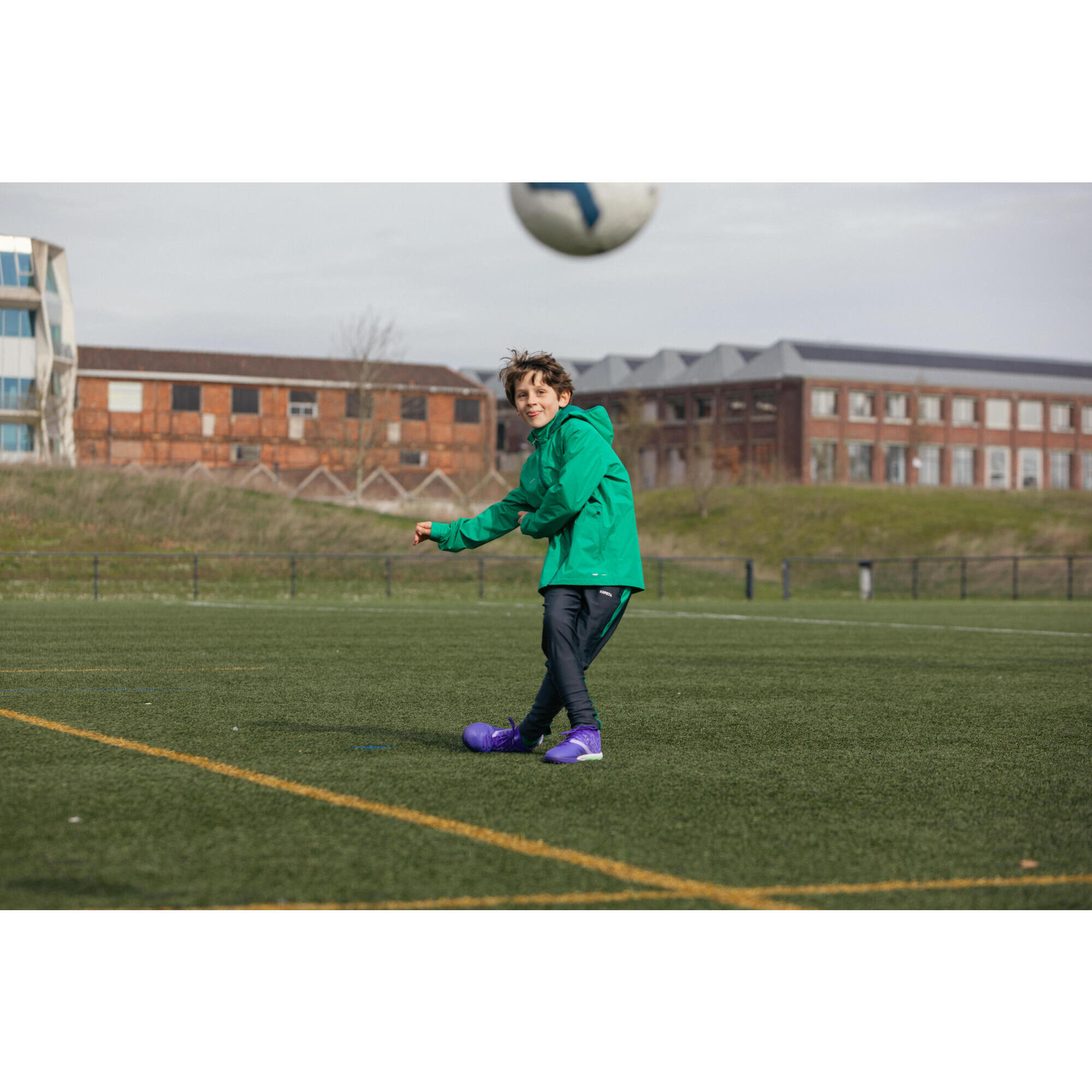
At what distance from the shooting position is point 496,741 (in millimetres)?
6383

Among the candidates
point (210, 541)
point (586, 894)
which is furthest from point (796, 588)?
point (586, 894)

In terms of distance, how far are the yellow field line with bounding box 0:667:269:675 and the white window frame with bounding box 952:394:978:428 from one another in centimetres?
7761

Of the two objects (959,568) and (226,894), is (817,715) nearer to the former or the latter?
(226,894)

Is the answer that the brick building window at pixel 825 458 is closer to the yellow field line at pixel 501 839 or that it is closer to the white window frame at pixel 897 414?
the white window frame at pixel 897 414

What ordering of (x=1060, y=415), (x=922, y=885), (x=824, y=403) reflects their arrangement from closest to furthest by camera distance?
(x=922, y=885) → (x=824, y=403) → (x=1060, y=415)

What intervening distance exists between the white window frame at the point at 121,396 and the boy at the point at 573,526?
69.6m

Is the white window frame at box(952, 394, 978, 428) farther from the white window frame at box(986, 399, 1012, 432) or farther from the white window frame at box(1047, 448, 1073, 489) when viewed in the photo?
the white window frame at box(1047, 448, 1073, 489)

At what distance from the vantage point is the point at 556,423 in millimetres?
5824

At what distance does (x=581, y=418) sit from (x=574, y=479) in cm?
30

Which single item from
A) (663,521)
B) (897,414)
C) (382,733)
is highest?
(897,414)

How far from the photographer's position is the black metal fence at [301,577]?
2972 centimetres

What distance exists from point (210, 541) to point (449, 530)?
33.1m

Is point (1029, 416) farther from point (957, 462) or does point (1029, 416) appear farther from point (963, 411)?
point (957, 462)

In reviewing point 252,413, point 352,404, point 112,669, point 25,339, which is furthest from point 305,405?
point 112,669
